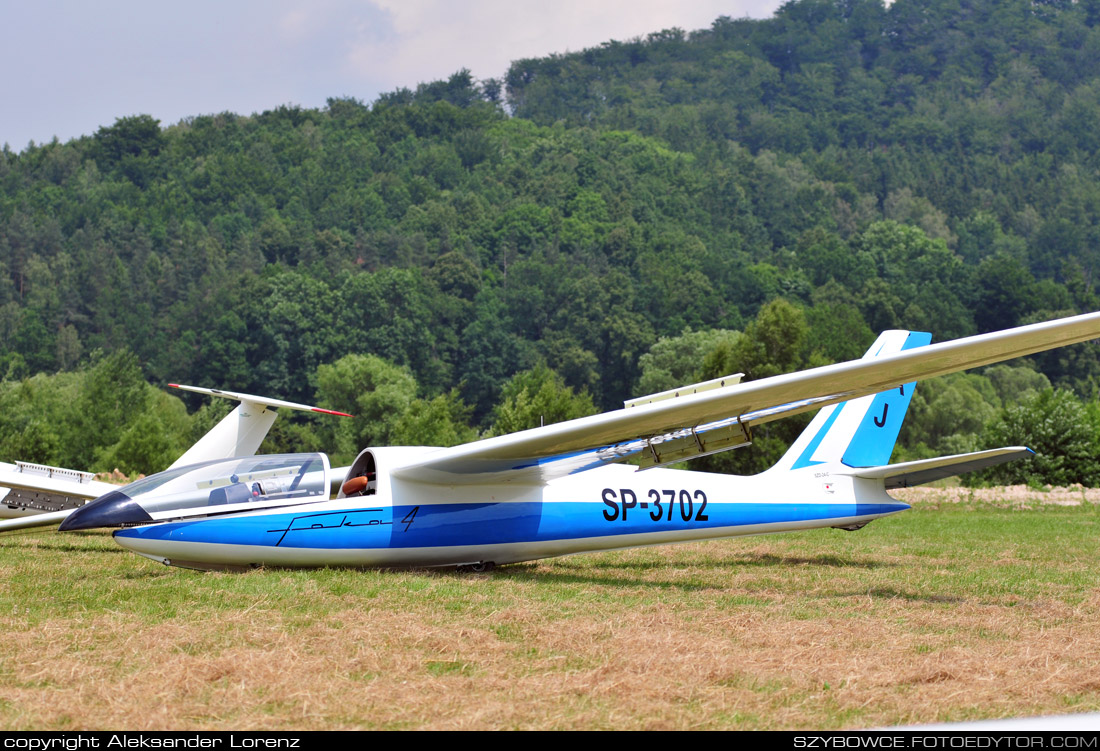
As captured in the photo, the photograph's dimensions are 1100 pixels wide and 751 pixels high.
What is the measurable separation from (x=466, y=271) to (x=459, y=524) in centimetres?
12105

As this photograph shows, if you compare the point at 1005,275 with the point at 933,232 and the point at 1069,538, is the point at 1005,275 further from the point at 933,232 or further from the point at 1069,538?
the point at 1069,538

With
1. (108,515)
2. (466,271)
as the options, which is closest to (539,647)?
(108,515)

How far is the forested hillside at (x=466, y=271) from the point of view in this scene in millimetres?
86625

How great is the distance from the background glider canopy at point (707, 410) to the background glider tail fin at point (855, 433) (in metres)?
2.84

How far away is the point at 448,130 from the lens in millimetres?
188875

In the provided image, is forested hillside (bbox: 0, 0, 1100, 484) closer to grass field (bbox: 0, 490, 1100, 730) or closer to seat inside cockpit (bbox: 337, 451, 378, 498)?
seat inside cockpit (bbox: 337, 451, 378, 498)

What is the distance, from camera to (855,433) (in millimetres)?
14469

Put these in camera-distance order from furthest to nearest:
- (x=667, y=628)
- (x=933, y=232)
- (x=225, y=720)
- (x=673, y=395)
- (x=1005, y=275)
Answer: (x=933, y=232), (x=1005, y=275), (x=673, y=395), (x=667, y=628), (x=225, y=720)

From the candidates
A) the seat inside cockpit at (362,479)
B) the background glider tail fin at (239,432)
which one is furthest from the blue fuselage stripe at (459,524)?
the background glider tail fin at (239,432)

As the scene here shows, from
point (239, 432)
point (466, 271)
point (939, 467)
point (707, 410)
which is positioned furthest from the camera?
point (466, 271)

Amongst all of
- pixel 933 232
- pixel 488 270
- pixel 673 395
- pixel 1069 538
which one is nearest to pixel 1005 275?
pixel 933 232

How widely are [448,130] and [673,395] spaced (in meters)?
184

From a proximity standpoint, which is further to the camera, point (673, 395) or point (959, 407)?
point (959, 407)

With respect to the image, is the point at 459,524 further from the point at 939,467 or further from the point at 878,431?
the point at 878,431
